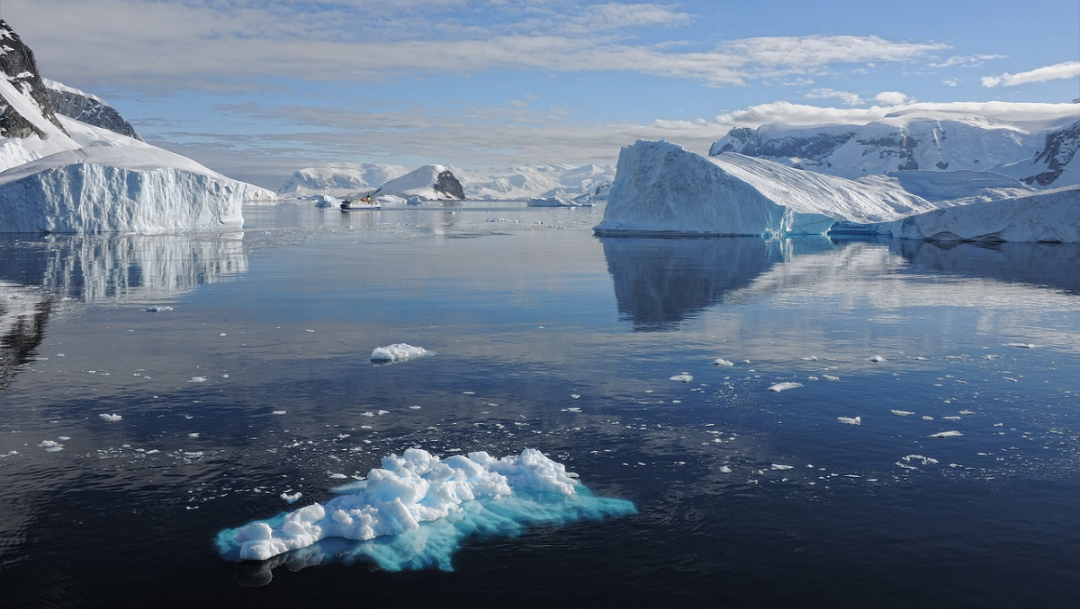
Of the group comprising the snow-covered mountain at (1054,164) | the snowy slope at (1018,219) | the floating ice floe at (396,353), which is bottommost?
the floating ice floe at (396,353)

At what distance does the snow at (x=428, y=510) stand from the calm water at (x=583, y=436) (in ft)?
0.80

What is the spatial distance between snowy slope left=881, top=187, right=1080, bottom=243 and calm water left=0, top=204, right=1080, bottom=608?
99.9 feet

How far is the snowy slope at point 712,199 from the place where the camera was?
54.0 meters

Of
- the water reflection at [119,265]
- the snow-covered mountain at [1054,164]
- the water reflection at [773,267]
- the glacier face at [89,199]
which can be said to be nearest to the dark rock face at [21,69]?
the glacier face at [89,199]

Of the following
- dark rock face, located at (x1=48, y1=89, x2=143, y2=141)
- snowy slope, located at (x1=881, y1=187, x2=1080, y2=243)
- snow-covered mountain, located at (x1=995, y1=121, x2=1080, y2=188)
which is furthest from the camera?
dark rock face, located at (x1=48, y1=89, x2=143, y2=141)

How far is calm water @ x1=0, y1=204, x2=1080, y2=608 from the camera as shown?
22.8 feet

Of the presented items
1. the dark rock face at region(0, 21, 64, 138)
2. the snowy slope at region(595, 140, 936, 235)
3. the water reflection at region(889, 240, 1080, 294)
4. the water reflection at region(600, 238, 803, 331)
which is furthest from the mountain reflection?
the dark rock face at region(0, 21, 64, 138)

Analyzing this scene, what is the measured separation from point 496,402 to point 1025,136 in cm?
18994

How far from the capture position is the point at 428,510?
26.6 ft

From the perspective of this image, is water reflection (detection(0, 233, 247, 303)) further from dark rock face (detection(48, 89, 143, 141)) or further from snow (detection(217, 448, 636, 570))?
dark rock face (detection(48, 89, 143, 141))

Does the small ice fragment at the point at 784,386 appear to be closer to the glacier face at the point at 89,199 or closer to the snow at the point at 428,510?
the snow at the point at 428,510

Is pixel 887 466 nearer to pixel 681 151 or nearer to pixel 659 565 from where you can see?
pixel 659 565

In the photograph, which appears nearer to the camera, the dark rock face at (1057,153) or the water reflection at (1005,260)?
the water reflection at (1005,260)

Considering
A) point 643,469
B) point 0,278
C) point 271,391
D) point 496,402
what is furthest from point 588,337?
point 0,278
